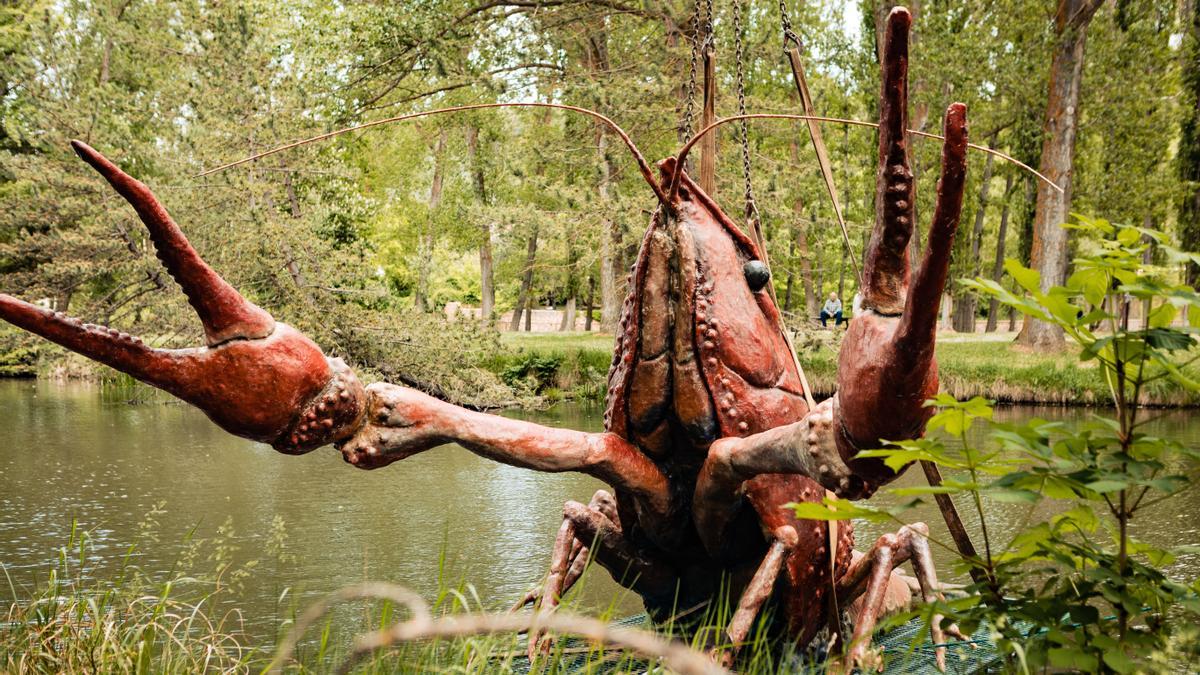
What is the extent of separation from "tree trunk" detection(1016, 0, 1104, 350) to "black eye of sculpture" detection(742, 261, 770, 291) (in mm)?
16062

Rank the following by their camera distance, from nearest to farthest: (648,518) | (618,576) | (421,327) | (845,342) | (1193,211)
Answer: (845,342)
(648,518)
(618,576)
(421,327)
(1193,211)

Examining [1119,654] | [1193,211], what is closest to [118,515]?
[1119,654]

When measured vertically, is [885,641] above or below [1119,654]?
below

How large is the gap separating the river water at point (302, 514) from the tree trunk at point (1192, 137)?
6.25 meters

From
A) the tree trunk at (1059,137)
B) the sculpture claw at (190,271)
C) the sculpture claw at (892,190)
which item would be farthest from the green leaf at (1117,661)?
the tree trunk at (1059,137)

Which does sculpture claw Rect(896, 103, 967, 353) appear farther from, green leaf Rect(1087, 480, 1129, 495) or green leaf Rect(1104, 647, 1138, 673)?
green leaf Rect(1104, 647, 1138, 673)

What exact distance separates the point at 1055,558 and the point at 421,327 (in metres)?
11.6

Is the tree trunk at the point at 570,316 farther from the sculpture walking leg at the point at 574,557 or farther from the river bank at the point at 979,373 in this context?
the sculpture walking leg at the point at 574,557

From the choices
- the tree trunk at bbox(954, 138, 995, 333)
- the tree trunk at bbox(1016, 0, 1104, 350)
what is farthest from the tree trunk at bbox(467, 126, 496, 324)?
the tree trunk at bbox(1016, 0, 1104, 350)

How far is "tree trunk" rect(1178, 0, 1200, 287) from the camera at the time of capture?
16047 mm

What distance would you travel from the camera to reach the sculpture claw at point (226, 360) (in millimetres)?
2395

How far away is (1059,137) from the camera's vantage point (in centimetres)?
1825

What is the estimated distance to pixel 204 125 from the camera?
14.1 metres

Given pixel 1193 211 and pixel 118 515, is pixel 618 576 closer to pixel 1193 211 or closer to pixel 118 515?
pixel 118 515
